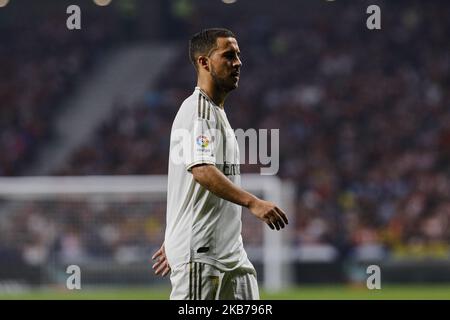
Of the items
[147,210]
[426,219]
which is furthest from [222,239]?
[426,219]

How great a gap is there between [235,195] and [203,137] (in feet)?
1.31

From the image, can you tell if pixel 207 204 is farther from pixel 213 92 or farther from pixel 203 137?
pixel 213 92

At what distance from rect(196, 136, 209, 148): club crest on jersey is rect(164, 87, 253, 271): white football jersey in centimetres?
2

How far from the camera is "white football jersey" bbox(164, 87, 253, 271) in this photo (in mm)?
5551

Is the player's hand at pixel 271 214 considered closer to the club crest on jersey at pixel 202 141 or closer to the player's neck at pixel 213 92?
the club crest on jersey at pixel 202 141

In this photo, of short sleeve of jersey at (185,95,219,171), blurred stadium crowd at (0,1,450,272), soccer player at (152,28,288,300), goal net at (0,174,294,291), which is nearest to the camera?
short sleeve of jersey at (185,95,219,171)

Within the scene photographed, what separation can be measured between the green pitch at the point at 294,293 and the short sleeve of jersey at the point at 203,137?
885 centimetres

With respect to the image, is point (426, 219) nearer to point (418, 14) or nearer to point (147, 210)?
point (147, 210)

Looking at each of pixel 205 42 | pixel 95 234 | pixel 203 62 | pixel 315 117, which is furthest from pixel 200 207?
pixel 315 117

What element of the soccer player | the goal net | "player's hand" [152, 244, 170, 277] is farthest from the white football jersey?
the goal net

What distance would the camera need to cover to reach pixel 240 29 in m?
25.0

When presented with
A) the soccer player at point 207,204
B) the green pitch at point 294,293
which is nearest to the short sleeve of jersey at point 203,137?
the soccer player at point 207,204

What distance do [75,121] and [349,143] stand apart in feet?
23.6

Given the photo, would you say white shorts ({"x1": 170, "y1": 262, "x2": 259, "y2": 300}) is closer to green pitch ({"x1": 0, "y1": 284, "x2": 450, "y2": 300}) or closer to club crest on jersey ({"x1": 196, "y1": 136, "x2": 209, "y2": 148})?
club crest on jersey ({"x1": 196, "y1": 136, "x2": 209, "y2": 148})
